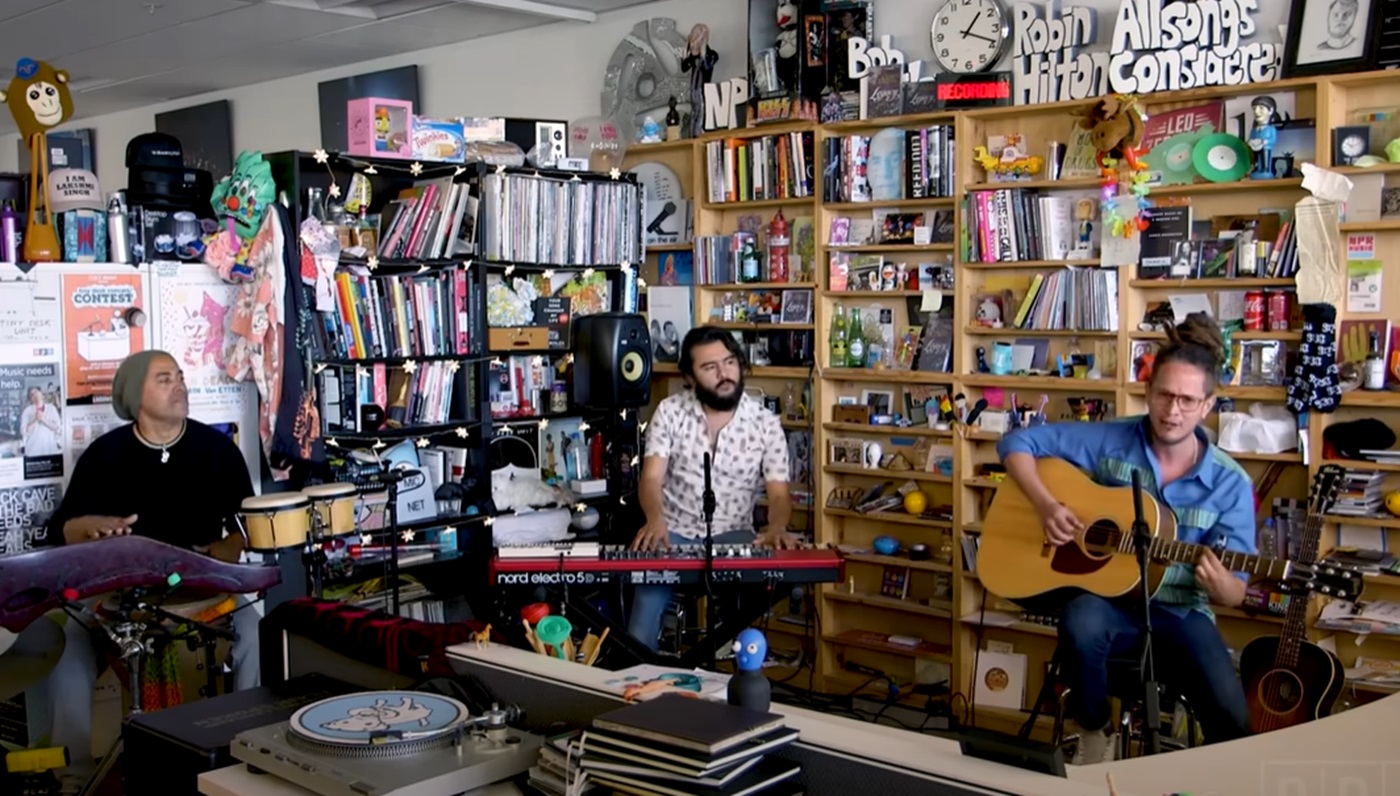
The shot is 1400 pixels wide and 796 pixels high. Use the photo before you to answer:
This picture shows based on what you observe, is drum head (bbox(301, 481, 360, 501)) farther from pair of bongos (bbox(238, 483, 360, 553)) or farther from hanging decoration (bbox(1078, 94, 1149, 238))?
hanging decoration (bbox(1078, 94, 1149, 238))

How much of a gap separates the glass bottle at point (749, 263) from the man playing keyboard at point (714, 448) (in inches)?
40.4

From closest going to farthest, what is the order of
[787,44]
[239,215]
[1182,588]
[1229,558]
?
[1229,558] < [1182,588] < [239,215] < [787,44]

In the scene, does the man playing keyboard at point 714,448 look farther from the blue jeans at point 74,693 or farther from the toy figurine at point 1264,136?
the toy figurine at point 1264,136

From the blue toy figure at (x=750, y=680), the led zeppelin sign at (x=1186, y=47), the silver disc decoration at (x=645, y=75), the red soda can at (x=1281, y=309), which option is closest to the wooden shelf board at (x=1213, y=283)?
the red soda can at (x=1281, y=309)

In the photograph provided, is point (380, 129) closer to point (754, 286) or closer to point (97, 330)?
point (97, 330)

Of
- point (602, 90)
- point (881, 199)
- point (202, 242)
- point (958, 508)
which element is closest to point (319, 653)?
point (202, 242)

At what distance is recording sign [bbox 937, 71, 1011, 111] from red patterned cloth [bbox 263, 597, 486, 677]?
10.5ft

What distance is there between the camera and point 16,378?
14.6 ft

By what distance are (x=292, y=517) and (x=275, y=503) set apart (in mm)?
77

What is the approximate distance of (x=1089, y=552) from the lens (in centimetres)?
370

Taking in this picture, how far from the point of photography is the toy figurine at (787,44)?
5609 millimetres

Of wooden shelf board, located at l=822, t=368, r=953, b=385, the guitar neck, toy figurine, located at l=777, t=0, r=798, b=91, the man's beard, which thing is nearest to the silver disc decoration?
toy figurine, located at l=777, t=0, r=798, b=91

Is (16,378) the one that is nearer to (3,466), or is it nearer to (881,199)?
(3,466)

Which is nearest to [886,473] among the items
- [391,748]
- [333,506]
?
[333,506]
